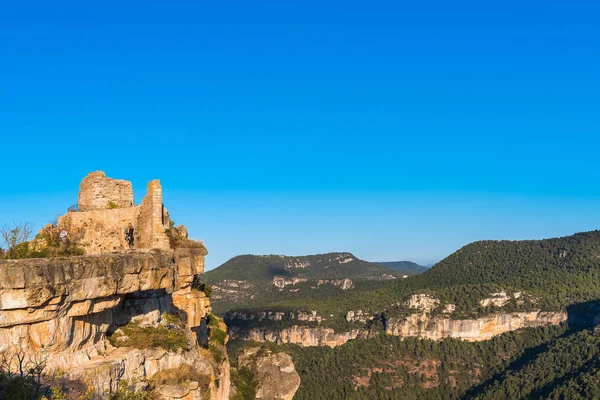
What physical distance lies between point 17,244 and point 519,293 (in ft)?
448

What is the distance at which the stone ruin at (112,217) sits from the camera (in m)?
20.0

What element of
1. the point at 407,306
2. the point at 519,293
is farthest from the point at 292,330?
the point at 519,293

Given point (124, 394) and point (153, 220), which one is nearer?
point (124, 394)

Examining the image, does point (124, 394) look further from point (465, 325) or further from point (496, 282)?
point (496, 282)

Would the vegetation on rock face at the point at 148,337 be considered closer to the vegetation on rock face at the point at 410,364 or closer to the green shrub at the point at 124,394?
the green shrub at the point at 124,394

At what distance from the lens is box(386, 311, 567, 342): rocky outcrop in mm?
127812

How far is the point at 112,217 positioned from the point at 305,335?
116042 mm

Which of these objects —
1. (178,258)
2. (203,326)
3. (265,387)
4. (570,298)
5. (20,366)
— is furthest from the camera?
(570,298)

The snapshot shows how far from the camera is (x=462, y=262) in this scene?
163875 mm

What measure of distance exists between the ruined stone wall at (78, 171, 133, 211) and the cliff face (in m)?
7.83

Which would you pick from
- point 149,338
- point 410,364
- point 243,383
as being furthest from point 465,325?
point 149,338

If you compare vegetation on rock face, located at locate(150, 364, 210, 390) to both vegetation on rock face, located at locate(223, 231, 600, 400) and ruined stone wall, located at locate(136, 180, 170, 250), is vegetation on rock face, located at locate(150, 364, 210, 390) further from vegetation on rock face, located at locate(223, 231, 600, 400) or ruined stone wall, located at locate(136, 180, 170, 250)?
vegetation on rock face, located at locate(223, 231, 600, 400)

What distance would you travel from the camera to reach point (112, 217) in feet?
69.7

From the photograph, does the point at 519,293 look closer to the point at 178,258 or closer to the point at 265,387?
the point at 265,387
